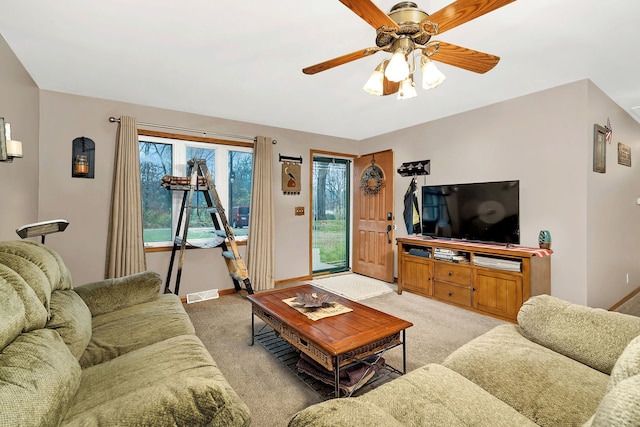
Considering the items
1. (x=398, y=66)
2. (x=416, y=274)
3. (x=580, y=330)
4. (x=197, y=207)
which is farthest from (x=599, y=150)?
(x=197, y=207)

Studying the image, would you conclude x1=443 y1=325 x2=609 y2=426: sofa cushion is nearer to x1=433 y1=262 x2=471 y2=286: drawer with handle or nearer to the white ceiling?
x1=433 y1=262 x2=471 y2=286: drawer with handle

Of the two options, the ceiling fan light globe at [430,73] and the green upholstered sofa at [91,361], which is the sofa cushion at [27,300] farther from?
the ceiling fan light globe at [430,73]

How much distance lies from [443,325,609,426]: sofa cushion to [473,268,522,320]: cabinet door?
158cm

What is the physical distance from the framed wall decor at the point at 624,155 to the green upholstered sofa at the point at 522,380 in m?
3.07

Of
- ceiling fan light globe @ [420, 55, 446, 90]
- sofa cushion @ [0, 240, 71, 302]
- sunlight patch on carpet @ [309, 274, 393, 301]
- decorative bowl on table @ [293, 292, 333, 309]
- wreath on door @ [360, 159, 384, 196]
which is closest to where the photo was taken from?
sofa cushion @ [0, 240, 71, 302]

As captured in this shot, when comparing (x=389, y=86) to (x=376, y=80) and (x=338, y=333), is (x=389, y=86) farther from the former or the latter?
(x=338, y=333)

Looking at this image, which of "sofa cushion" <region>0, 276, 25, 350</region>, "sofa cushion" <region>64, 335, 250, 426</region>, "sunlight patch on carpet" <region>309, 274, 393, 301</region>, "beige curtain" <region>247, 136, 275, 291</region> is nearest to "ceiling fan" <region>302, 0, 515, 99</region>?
"sofa cushion" <region>64, 335, 250, 426</region>

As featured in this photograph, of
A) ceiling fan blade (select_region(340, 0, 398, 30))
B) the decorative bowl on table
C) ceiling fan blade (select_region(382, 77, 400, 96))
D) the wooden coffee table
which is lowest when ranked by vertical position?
the wooden coffee table

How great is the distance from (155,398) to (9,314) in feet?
2.10

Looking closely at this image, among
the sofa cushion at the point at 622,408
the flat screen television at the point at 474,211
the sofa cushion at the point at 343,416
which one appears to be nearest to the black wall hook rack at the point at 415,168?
the flat screen television at the point at 474,211

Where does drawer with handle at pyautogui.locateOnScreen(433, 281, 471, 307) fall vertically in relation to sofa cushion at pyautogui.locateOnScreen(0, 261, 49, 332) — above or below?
below

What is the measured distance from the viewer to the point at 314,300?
2328 millimetres

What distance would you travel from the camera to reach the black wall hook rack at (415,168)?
427 centimetres

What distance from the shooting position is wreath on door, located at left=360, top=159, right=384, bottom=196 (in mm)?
4945
